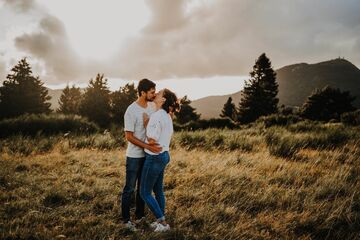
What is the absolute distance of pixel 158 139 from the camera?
3984 millimetres

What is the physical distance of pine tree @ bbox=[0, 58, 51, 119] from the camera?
132 feet

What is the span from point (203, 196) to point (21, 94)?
138ft

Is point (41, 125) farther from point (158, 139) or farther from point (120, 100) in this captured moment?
point (120, 100)

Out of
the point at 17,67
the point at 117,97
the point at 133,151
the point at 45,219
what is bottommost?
the point at 45,219

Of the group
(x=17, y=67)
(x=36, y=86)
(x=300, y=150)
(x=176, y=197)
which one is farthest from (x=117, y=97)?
(x=176, y=197)

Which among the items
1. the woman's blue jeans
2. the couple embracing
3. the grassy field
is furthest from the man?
the grassy field

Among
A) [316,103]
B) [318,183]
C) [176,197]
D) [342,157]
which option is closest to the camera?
[176,197]

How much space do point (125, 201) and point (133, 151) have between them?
755mm

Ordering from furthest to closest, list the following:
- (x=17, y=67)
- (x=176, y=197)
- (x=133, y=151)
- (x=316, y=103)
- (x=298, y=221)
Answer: (x=316, y=103) → (x=17, y=67) → (x=176, y=197) → (x=298, y=221) → (x=133, y=151)

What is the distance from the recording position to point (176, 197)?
5.60m

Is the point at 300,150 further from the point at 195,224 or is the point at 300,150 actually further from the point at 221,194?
the point at 195,224

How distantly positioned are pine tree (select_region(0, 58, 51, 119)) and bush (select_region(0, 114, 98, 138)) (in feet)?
78.5

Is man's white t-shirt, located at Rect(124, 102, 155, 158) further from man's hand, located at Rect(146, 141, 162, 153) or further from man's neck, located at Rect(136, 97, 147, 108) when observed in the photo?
man's hand, located at Rect(146, 141, 162, 153)

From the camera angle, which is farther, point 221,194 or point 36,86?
point 36,86
